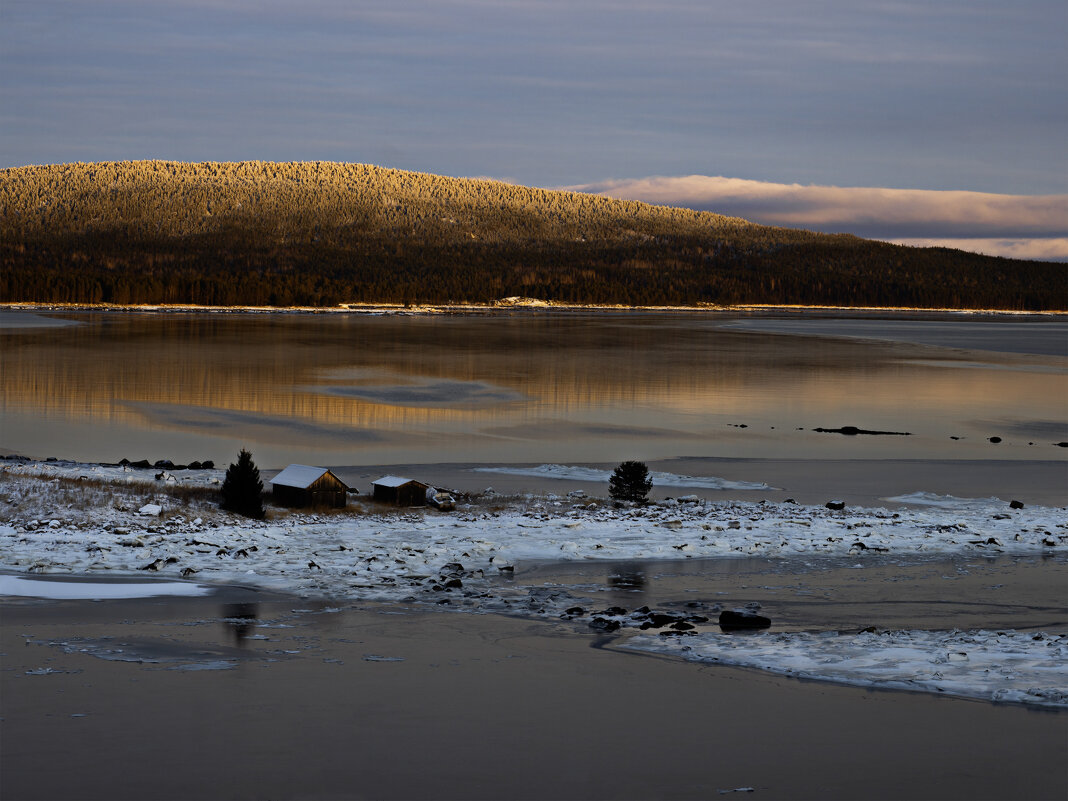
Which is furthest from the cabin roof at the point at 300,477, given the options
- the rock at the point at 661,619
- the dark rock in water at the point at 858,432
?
the dark rock in water at the point at 858,432

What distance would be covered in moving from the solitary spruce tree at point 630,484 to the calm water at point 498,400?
7157 mm

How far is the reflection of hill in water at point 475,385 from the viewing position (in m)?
40.3

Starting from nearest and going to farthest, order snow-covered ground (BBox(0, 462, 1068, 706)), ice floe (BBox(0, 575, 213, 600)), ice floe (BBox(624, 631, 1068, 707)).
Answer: ice floe (BBox(624, 631, 1068, 707)), snow-covered ground (BBox(0, 462, 1068, 706)), ice floe (BBox(0, 575, 213, 600))

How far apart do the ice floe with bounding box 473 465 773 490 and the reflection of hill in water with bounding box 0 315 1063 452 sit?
7.46m

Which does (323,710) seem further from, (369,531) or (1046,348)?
(1046,348)

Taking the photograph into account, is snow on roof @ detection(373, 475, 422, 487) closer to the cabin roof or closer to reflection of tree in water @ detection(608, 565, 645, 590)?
the cabin roof

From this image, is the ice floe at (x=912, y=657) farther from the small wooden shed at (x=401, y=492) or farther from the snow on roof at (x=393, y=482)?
the snow on roof at (x=393, y=482)

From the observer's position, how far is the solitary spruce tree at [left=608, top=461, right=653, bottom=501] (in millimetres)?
23219

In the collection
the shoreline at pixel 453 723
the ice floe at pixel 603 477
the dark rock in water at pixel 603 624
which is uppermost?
the ice floe at pixel 603 477

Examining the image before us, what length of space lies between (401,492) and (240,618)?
8.96m

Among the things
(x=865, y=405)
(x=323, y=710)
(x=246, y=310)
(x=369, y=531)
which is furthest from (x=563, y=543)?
(x=246, y=310)

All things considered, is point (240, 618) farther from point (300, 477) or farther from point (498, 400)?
point (498, 400)

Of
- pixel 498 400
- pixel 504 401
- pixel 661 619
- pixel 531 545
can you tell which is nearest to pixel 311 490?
pixel 531 545

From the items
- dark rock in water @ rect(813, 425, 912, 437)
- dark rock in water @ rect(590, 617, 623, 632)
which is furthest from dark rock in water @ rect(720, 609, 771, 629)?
dark rock in water @ rect(813, 425, 912, 437)
